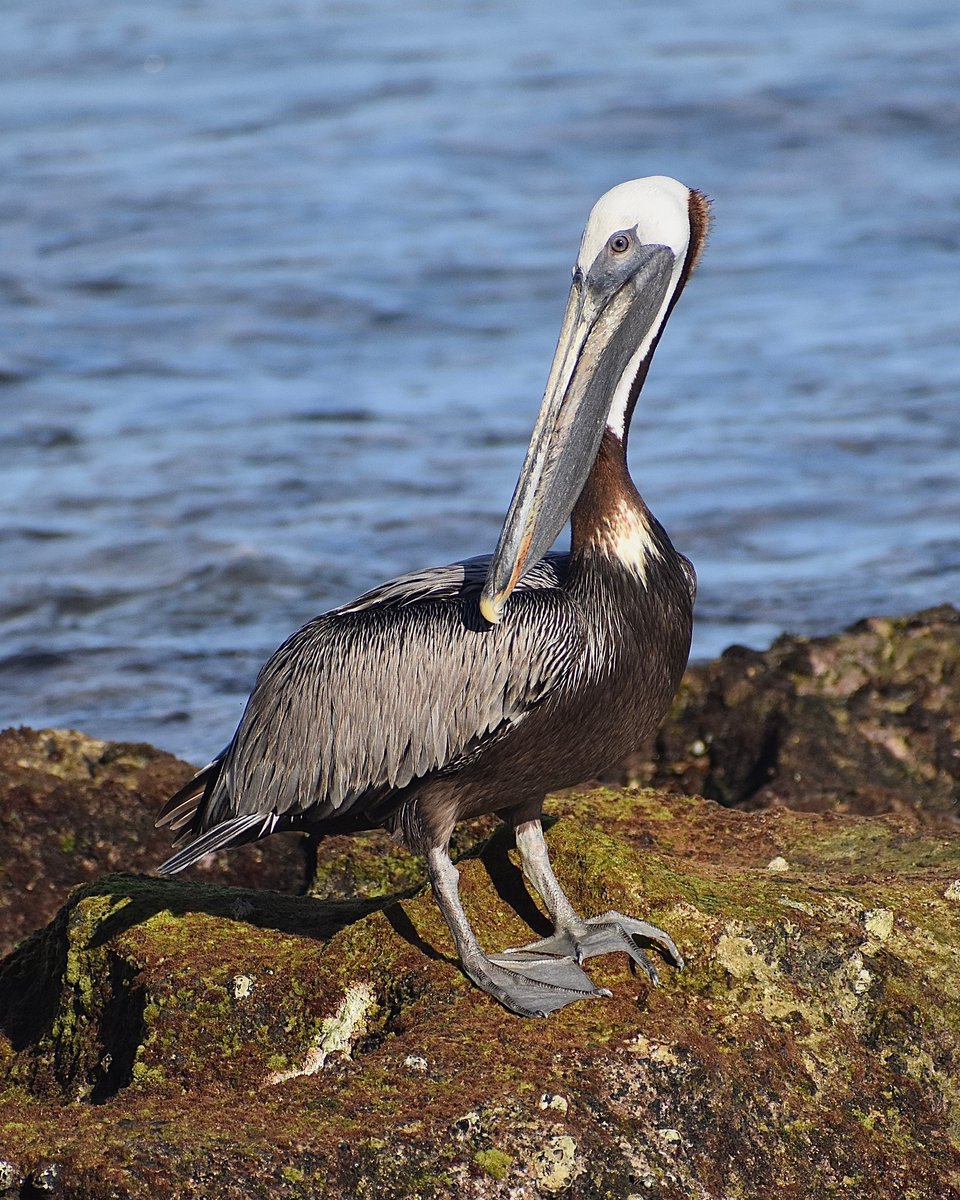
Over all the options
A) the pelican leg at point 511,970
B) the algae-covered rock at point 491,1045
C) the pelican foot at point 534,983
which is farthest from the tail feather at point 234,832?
the pelican foot at point 534,983

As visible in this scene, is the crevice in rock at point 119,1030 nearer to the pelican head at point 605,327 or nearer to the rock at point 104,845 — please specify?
the rock at point 104,845

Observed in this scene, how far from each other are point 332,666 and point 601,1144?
176 centimetres

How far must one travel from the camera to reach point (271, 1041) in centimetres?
448

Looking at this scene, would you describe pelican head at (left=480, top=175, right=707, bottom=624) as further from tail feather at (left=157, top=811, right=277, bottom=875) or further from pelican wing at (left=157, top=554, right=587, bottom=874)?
tail feather at (left=157, top=811, right=277, bottom=875)

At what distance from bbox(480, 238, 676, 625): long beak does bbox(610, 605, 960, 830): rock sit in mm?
2467

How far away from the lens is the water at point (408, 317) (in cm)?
1122

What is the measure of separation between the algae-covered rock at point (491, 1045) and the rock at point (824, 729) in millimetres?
1721

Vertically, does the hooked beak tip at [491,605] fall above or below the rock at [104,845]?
above

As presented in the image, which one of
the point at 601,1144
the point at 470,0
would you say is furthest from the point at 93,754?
the point at 470,0

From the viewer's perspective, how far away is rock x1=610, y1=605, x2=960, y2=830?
23.6ft

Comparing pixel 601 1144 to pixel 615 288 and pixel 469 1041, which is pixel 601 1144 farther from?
pixel 615 288

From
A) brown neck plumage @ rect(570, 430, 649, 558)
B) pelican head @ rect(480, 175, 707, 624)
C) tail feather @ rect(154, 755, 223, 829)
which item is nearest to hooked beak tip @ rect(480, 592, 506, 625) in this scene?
pelican head @ rect(480, 175, 707, 624)

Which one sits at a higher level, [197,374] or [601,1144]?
[601,1144]

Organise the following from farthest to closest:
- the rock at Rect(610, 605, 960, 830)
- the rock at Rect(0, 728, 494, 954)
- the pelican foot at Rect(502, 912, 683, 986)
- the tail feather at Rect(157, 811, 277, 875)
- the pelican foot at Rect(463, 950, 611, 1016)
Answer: the rock at Rect(610, 605, 960, 830) → the rock at Rect(0, 728, 494, 954) → the tail feather at Rect(157, 811, 277, 875) → the pelican foot at Rect(502, 912, 683, 986) → the pelican foot at Rect(463, 950, 611, 1016)
